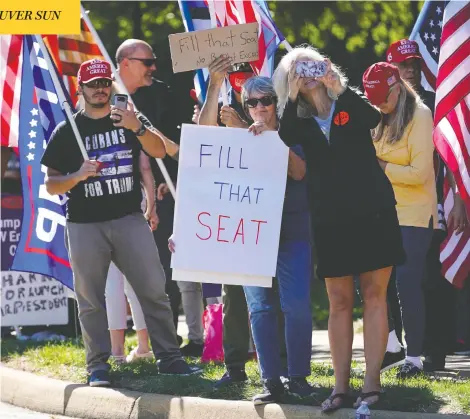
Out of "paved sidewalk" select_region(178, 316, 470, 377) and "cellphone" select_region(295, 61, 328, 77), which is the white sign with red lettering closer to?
"cellphone" select_region(295, 61, 328, 77)

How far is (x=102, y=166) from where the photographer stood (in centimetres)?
838

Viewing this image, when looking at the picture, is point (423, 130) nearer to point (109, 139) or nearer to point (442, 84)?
point (442, 84)

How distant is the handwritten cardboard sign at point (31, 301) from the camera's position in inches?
450

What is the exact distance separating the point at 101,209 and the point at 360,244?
212 cm

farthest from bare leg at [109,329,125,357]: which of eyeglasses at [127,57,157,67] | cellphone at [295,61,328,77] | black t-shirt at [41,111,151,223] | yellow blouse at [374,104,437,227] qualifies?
cellphone at [295,61,328,77]

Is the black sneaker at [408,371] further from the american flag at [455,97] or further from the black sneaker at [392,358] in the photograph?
the american flag at [455,97]

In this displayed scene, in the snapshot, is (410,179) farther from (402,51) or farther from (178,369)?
(178,369)

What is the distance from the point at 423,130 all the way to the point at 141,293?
215cm

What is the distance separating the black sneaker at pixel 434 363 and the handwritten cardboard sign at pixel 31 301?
13.3ft

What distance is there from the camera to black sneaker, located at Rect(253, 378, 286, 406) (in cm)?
727

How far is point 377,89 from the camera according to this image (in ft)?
25.5

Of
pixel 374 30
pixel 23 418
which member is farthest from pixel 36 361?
pixel 374 30

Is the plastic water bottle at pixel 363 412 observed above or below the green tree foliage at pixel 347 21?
below

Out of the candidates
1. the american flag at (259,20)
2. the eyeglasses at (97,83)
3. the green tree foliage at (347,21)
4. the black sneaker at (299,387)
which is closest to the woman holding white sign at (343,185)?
the black sneaker at (299,387)
